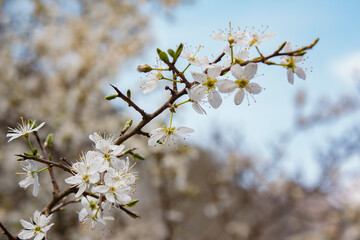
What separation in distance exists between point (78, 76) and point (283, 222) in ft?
20.6

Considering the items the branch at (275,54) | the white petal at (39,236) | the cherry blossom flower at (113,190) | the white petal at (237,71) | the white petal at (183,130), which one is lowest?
the white petal at (39,236)

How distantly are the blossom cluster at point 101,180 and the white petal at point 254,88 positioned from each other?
46cm

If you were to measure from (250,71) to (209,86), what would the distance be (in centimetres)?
13

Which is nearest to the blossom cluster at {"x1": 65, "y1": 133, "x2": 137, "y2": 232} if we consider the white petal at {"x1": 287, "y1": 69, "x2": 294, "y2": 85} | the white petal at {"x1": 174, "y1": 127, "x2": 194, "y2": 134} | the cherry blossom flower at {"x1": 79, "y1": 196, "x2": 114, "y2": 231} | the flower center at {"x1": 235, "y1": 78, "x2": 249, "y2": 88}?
the cherry blossom flower at {"x1": 79, "y1": 196, "x2": 114, "y2": 231}

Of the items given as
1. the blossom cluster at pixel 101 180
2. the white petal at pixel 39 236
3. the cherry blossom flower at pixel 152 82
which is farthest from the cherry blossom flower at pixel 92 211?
the cherry blossom flower at pixel 152 82

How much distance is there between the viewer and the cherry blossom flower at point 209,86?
90 centimetres

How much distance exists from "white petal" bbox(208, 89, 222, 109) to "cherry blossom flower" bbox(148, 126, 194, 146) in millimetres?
128

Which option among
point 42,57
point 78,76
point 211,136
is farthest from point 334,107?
point 42,57

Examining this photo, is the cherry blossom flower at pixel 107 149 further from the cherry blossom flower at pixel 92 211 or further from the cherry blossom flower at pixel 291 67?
the cherry blossom flower at pixel 291 67

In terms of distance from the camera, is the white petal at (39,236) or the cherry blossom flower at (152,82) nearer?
the white petal at (39,236)

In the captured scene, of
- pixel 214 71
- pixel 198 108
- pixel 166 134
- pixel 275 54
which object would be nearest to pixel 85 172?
pixel 166 134

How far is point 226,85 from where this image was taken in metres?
0.90

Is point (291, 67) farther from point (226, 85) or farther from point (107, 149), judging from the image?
point (107, 149)

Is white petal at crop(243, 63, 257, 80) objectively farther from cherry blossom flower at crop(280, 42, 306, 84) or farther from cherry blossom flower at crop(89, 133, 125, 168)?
cherry blossom flower at crop(89, 133, 125, 168)
